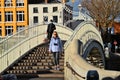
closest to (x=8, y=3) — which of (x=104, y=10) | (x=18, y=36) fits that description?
(x=104, y=10)

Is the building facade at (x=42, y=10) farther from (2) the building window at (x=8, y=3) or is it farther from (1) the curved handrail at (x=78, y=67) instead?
(1) the curved handrail at (x=78, y=67)

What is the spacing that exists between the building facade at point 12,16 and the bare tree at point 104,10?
24.0 meters

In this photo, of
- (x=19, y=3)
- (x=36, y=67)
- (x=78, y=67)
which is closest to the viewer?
(x=78, y=67)

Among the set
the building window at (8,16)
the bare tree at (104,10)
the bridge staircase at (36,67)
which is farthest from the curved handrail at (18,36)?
the building window at (8,16)

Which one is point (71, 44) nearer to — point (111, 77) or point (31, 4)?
point (111, 77)

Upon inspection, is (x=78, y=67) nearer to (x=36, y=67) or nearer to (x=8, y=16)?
(x=36, y=67)

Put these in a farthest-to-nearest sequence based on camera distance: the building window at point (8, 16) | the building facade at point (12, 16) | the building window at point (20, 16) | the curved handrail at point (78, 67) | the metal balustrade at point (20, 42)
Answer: the building window at point (8, 16) → the building window at point (20, 16) → the building facade at point (12, 16) → the metal balustrade at point (20, 42) → the curved handrail at point (78, 67)

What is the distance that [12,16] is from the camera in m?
97.9

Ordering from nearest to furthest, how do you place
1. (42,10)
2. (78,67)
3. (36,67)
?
1. (78,67)
2. (36,67)
3. (42,10)

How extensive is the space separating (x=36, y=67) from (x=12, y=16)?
79820mm

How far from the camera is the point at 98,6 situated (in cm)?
7475

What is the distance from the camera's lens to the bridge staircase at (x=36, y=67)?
16.8 metres

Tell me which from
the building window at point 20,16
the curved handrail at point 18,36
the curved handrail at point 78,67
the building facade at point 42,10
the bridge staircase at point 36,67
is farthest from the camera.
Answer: the building window at point 20,16

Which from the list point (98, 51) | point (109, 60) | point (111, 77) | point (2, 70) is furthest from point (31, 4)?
point (111, 77)
